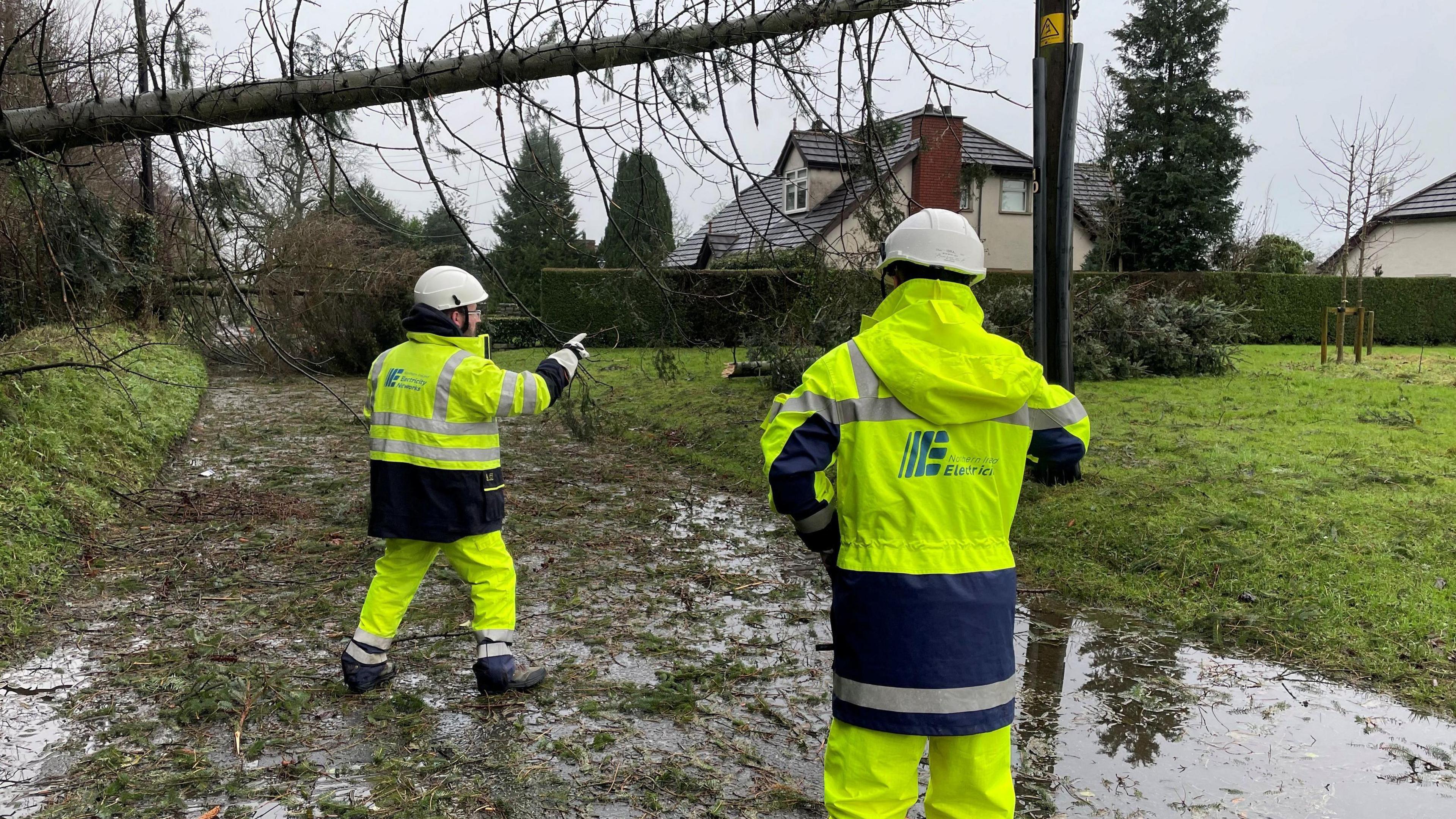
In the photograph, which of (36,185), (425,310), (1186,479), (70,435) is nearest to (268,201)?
(36,185)

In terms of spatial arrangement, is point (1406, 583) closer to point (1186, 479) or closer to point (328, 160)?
point (1186, 479)

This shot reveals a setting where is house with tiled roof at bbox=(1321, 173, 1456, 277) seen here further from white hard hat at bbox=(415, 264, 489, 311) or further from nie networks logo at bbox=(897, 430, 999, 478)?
nie networks logo at bbox=(897, 430, 999, 478)

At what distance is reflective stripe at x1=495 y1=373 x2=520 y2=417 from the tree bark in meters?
1.73

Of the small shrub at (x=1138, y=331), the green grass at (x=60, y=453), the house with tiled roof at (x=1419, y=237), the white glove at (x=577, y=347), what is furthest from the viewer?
the house with tiled roof at (x=1419, y=237)

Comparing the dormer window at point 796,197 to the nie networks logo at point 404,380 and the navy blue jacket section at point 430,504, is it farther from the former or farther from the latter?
the navy blue jacket section at point 430,504

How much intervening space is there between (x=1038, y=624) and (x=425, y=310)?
353 centimetres

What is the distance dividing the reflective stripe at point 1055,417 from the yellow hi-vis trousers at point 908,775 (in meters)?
0.80

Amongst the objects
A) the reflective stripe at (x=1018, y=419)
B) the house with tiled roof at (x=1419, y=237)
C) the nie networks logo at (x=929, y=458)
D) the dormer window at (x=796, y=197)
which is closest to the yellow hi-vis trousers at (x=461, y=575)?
the nie networks logo at (x=929, y=458)

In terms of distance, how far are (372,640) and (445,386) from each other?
117 cm

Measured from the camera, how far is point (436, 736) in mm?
3871

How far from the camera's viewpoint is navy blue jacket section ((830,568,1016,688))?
7.88 feet

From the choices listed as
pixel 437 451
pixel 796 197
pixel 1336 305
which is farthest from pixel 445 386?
pixel 796 197

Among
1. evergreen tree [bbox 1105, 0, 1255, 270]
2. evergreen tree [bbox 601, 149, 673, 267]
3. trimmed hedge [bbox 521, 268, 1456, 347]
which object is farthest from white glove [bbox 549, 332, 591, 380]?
evergreen tree [bbox 1105, 0, 1255, 270]

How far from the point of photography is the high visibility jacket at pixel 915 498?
94.2 inches
